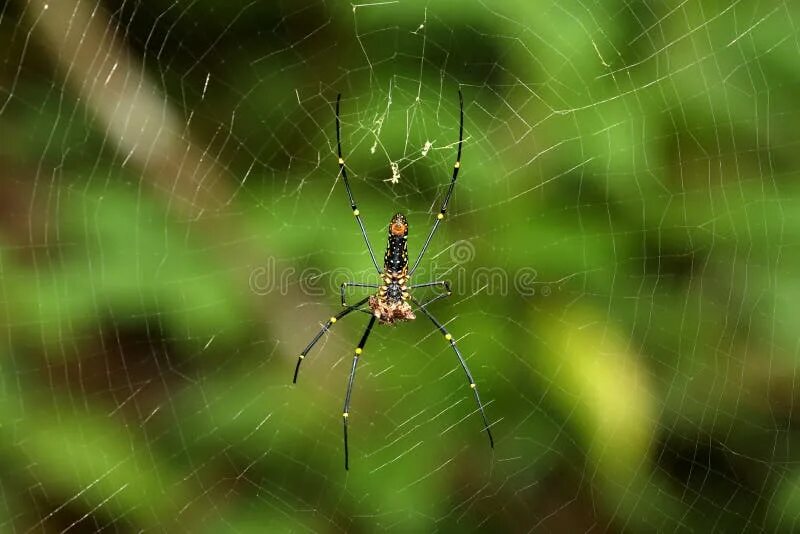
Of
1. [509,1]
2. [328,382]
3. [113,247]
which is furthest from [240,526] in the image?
[509,1]

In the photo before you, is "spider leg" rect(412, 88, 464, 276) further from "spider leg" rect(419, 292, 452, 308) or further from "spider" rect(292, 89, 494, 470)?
"spider leg" rect(419, 292, 452, 308)

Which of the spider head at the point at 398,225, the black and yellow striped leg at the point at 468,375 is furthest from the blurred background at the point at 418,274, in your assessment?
→ the spider head at the point at 398,225

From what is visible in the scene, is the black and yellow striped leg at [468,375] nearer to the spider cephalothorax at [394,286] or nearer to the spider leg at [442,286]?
the spider leg at [442,286]

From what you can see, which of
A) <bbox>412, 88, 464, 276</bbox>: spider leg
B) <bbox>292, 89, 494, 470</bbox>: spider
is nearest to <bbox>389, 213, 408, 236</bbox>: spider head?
<bbox>292, 89, 494, 470</bbox>: spider

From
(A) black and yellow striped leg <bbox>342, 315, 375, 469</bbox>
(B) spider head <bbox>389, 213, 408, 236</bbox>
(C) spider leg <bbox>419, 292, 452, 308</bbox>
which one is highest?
(B) spider head <bbox>389, 213, 408, 236</bbox>

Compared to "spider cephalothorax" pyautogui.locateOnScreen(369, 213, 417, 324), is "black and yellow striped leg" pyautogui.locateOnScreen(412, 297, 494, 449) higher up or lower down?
lower down

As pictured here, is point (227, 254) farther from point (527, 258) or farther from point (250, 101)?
point (527, 258)

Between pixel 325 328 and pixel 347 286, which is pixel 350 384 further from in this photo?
pixel 347 286

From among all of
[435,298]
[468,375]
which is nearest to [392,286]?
[435,298]
